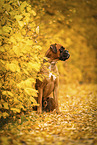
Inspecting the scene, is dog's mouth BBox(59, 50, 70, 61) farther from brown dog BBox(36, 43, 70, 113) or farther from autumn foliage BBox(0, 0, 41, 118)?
autumn foliage BBox(0, 0, 41, 118)

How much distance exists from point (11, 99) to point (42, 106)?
147 cm

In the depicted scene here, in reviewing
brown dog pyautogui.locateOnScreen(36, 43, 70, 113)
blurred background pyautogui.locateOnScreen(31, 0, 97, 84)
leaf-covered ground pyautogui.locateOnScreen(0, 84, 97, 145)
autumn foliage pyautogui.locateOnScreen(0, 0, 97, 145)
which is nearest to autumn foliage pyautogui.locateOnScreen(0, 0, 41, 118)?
autumn foliage pyautogui.locateOnScreen(0, 0, 97, 145)

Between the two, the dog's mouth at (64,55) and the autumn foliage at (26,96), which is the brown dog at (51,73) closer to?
the dog's mouth at (64,55)

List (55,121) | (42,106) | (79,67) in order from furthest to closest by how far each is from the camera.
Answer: (79,67) < (42,106) < (55,121)

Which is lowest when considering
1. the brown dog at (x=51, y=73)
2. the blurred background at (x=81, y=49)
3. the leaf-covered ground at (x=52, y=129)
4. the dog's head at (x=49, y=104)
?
the leaf-covered ground at (x=52, y=129)

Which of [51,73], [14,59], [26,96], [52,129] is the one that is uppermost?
[14,59]

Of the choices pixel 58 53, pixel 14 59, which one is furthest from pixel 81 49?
pixel 14 59

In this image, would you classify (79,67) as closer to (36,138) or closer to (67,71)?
(67,71)

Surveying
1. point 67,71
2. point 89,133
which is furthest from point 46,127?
point 67,71

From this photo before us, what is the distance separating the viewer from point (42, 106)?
4.94m

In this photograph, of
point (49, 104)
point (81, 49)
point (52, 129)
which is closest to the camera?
point (52, 129)

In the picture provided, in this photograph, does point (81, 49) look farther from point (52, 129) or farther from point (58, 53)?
point (52, 129)

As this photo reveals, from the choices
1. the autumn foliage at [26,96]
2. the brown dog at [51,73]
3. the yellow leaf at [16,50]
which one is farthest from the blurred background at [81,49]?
the yellow leaf at [16,50]

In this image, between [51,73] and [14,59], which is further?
[51,73]
